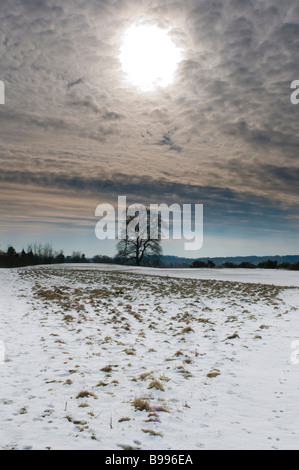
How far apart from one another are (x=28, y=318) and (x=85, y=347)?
3.71 meters

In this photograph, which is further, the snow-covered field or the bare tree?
the bare tree

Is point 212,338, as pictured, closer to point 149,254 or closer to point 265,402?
point 265,402

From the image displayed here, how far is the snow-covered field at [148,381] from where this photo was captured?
12.8 feet

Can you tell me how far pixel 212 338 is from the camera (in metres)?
8.47

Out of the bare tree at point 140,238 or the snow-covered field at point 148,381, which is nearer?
the snow-covered field at point 148,381

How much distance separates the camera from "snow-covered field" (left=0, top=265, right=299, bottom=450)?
389 centimetres

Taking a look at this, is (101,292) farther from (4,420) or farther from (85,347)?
(4,420)

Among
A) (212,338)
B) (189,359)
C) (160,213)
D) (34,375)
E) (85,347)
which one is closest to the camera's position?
(34,375)

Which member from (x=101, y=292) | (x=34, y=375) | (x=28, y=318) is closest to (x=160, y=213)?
(x=101, y=292)

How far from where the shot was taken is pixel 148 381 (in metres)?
5.55

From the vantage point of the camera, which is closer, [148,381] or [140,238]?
[148,381]
